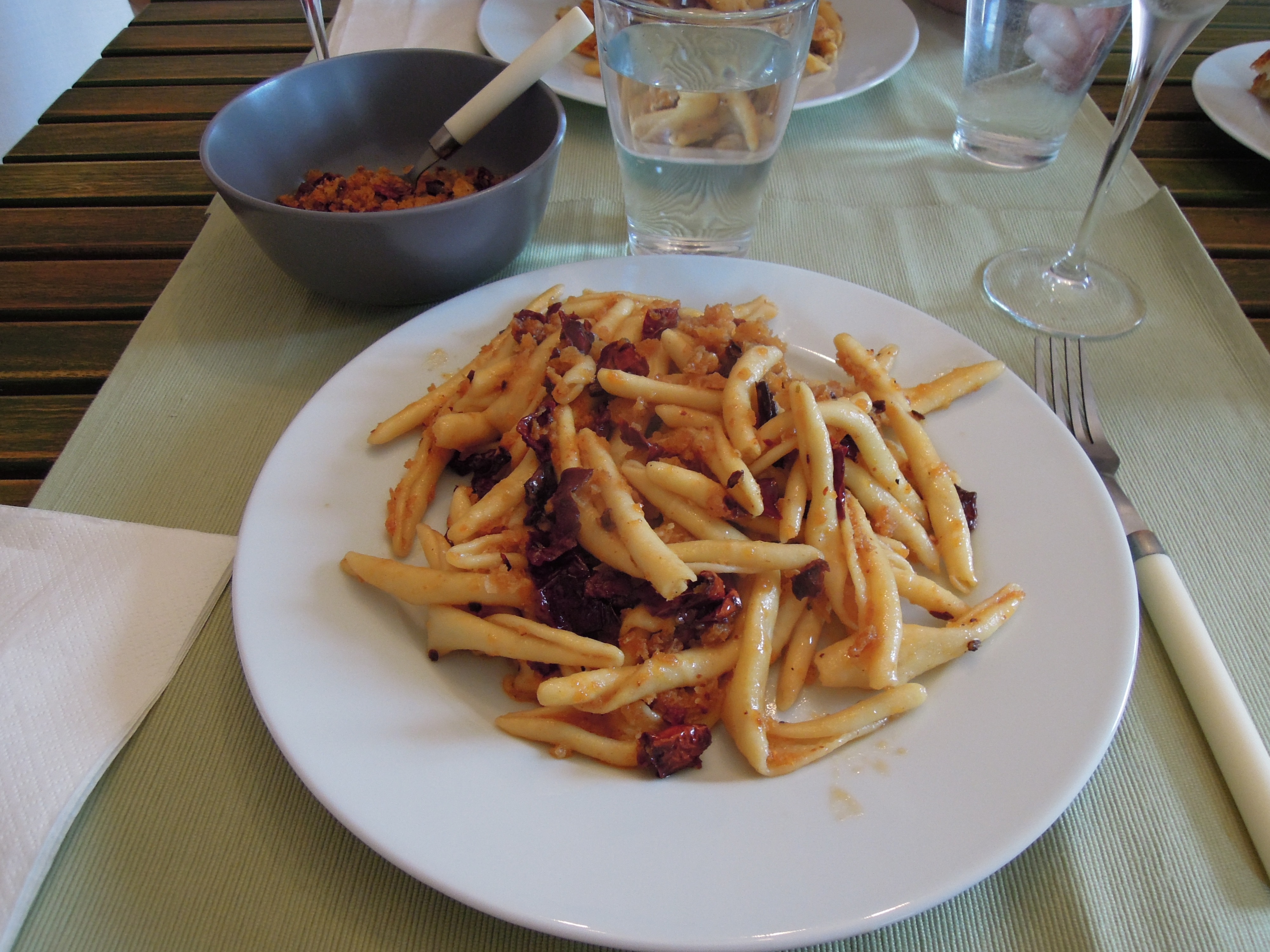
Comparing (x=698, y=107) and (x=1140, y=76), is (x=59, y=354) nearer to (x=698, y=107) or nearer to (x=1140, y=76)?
(x=698, y=107)

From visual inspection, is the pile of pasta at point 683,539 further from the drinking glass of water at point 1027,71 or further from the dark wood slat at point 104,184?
the dark wood slat at point 104,184

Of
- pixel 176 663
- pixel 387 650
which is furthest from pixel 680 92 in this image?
pixel 176 663

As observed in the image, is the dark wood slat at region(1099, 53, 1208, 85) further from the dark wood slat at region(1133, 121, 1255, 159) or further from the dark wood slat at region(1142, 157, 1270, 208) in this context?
the dark wood slat at region(1142, 157, 1270, 208)

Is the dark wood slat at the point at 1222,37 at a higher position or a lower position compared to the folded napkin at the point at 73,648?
lower

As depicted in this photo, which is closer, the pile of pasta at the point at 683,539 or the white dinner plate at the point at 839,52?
the pile of pasta at the point at 683,539

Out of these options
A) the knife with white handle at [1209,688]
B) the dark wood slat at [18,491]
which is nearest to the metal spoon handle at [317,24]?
the dark wood slat at [18,491]

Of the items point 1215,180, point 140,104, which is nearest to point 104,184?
point 140,104
